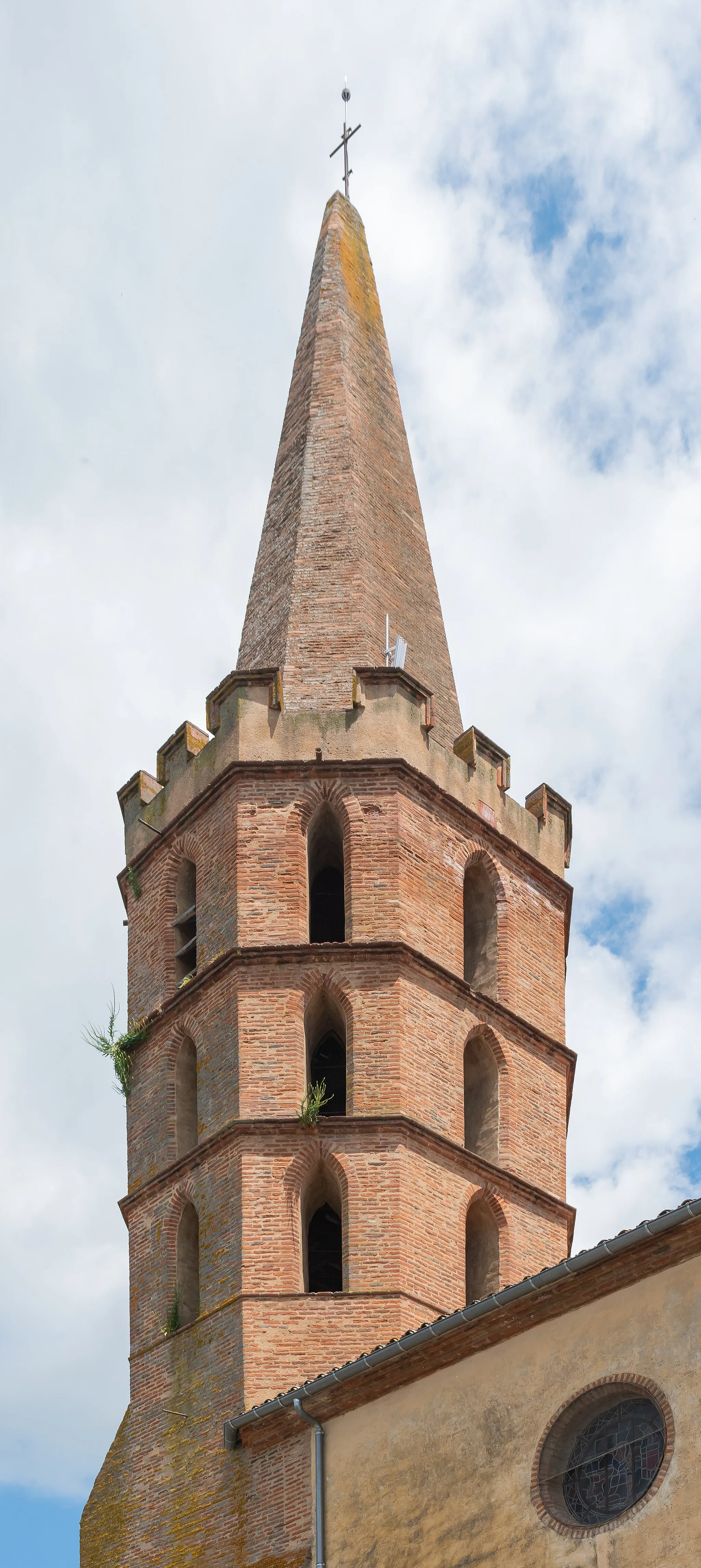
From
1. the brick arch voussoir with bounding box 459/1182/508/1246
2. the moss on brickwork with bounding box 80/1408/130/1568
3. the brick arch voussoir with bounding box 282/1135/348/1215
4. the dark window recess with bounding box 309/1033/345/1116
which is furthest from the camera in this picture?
the dark window recess with bounding box 309/1033/345/1116

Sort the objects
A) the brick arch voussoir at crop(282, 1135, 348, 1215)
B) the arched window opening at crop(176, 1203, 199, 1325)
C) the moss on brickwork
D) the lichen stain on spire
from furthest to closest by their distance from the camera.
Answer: the lichen stain on spire → the arched window opening at crop(176, 1203, 199, 1325) → the brick arch voussoir at crop(282, 1135, 348, 1215) → the moss on brickwork

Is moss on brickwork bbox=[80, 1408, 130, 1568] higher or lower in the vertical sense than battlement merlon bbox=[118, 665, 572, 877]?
lower

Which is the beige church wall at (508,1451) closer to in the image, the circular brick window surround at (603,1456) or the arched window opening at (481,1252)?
the circular brick window surround at (603,1456)

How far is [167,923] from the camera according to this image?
1120 inches

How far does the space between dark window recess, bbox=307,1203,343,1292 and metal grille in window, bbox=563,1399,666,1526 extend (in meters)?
6.89

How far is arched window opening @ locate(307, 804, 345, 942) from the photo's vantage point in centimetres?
2812

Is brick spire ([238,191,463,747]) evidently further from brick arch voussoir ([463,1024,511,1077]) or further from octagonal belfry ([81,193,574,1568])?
brick arch voussoir ([463,1024,511,1077])

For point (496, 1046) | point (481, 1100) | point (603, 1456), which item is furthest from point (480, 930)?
point (603, 1456)

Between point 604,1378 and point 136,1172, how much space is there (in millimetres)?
9182

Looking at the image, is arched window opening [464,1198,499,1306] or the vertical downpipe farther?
arched window opening [464,1198,499,1306]

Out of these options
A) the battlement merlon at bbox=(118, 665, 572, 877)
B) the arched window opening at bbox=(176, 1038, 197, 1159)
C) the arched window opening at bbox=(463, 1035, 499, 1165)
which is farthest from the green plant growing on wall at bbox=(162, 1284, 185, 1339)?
the battlement merlon at bbox=(118, 665, 572, 877)

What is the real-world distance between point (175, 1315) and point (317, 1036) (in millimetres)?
3294

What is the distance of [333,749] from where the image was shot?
1097 inches

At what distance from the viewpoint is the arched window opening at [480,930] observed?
28.1 meters
